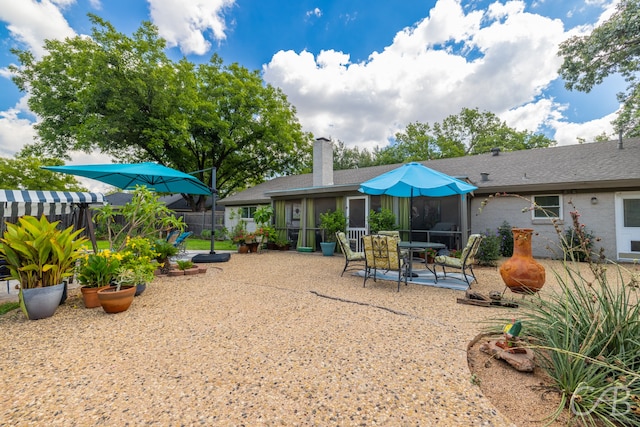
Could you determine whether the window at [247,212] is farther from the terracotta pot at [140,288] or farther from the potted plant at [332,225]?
the terracotta pot at [140,288]

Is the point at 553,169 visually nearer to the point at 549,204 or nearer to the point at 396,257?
the point at 549,204

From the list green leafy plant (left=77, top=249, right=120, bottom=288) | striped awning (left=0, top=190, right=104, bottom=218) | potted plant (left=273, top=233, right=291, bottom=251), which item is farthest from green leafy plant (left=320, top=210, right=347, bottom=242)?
green leafy plant (left=77, top=249, right=120, bottom=288)

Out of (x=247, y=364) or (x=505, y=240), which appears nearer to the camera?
(x=247, y=364)

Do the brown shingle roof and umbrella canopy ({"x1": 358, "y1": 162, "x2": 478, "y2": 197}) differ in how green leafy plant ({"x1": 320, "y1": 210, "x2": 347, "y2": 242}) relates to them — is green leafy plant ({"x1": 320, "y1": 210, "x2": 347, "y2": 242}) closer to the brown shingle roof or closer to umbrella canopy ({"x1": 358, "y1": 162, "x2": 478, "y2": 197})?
the brown shingle roof

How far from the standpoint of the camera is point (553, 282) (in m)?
5.35

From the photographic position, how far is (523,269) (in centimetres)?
391

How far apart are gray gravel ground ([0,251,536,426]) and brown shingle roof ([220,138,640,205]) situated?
242 inches

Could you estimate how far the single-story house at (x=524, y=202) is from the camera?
7.95m

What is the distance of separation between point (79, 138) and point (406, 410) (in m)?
19.6

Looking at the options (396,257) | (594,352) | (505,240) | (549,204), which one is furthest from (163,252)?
(549,204)

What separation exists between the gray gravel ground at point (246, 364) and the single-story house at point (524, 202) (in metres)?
5.25

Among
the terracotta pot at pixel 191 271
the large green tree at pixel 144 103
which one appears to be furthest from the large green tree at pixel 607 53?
the large green tree at pixel 144 103

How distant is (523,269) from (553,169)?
319 inches

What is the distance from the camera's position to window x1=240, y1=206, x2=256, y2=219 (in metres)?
15.2
